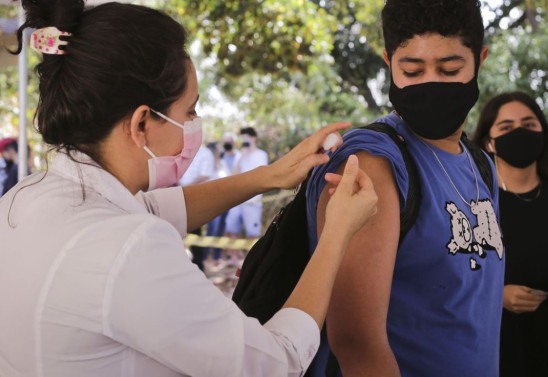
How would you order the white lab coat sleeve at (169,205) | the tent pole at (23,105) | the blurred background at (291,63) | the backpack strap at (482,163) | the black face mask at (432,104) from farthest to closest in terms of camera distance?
the blurred background at (291,63) → the tent pole at (23,105) → the backpack strap at (482,163) → the white lab coat sleeve at (169,205) → the black face mask at (432,104)

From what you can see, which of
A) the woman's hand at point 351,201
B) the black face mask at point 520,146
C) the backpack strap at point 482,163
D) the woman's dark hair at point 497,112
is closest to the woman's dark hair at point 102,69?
the woman's hand at point 351,201

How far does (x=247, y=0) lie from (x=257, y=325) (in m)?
7.86

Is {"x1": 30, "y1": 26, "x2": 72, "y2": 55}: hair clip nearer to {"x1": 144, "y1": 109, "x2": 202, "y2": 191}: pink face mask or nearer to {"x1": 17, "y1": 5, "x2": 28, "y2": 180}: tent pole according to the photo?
{"x1": 144, "y1": 109, "x2": 202, "y2": 191}: pink face mask

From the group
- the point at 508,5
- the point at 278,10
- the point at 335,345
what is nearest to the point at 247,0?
the point at 278,10

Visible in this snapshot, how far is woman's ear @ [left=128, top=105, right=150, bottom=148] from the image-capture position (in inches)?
56.4

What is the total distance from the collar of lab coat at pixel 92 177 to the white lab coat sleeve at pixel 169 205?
56 centimetres

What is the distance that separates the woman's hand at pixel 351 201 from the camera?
1504mm

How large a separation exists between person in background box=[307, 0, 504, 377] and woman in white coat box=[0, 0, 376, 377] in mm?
160

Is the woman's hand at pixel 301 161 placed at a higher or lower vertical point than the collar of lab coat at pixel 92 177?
lower

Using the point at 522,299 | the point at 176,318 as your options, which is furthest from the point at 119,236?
the point at 522,299

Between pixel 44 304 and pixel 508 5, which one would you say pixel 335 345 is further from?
pixel 508 5

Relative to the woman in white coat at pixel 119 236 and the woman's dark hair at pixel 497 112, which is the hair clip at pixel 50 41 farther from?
the woman's dark hair at pixel 497 112

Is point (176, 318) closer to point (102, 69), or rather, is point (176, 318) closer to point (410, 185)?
point (102, 69)

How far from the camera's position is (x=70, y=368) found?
1288 mm
